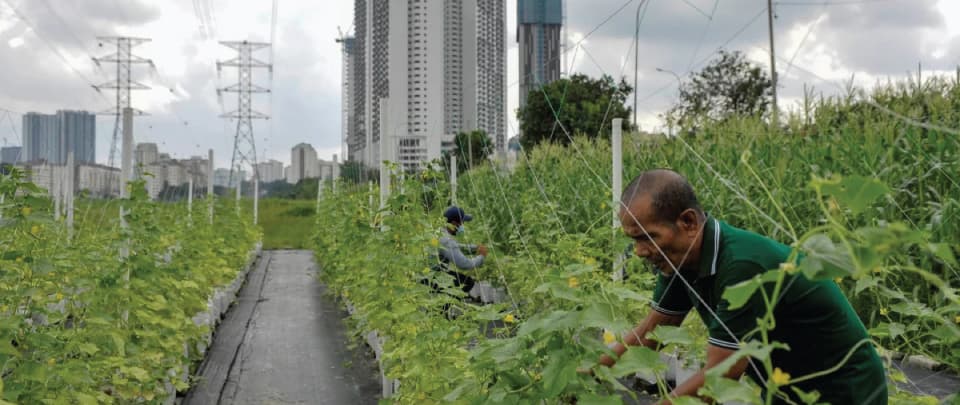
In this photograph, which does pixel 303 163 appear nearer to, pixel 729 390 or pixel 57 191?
pixel 57 191

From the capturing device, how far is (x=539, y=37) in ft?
16.1

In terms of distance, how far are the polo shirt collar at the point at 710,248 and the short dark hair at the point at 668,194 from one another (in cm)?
5

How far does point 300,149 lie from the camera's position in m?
33.8

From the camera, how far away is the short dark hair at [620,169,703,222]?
5.90ft

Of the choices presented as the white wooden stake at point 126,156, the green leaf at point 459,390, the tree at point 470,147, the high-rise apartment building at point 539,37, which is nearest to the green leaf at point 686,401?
the green leaf at point 459,390

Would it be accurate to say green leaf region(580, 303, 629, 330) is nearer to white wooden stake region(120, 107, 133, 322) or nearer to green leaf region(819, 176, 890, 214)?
green leaf region(819, 176, 890, 214)

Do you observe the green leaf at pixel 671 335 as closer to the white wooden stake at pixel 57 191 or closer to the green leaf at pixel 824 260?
the green leaf at pixel 824 260

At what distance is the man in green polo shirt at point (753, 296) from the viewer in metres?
1.67

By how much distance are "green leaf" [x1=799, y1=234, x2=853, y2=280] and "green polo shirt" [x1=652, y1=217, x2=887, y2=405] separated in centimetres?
57

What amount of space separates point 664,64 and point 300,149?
1240 inches

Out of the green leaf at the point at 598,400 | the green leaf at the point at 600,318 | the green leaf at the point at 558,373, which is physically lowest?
the green leaf at the point at 598,400

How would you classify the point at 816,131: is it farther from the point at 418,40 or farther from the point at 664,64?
the point at 418,40

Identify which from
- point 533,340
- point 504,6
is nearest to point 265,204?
point 504,6

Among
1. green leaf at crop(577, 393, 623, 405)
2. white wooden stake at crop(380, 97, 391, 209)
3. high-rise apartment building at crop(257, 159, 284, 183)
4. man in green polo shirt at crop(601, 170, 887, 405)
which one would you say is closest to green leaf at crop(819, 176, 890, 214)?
man in green polo shirt at crop(601, 170, 887, 405)
